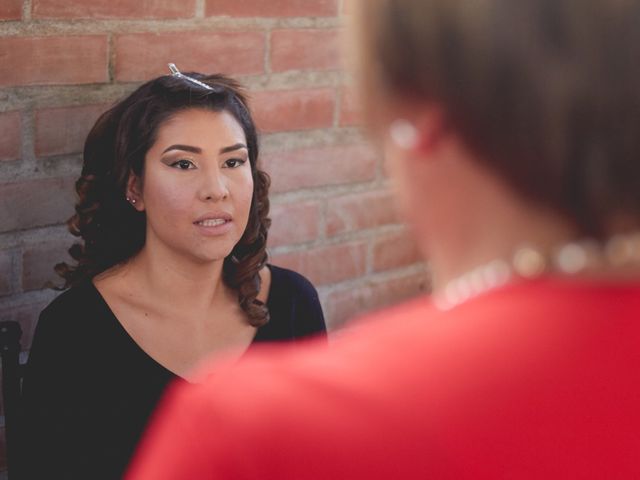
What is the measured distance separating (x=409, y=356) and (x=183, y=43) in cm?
148

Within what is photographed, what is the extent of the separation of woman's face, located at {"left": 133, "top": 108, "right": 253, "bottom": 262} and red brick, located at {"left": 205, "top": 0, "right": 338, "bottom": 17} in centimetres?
30

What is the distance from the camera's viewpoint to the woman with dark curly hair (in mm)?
1740

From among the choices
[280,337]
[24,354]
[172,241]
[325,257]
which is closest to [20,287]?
[24,354]

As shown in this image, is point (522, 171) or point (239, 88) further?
point (239, 88)

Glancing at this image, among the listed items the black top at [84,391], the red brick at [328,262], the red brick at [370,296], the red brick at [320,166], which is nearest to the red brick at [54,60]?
the black top at [84,391]

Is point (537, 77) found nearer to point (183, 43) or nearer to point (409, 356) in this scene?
point (409, 356)

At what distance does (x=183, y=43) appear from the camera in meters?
1.96

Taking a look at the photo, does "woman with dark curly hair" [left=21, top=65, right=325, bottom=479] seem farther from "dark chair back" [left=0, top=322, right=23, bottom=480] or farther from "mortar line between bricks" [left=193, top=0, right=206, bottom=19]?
"mortar line between bricks" [left=193, top=0, right=206, bottom=19]

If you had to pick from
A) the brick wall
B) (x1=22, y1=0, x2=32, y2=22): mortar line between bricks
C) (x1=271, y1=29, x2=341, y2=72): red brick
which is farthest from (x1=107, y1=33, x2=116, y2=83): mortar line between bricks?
(x1=271, y1=29, x2=341, y2=72): red brick

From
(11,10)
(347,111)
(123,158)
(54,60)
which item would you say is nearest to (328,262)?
(347,111)

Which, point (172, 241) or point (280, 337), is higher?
point (172, 241)

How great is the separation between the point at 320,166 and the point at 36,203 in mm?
664

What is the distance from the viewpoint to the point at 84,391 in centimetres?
176

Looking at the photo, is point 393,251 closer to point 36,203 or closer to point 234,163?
point 234,163
